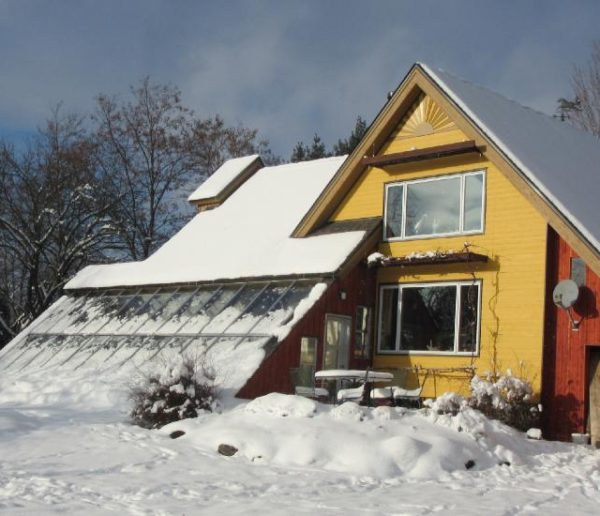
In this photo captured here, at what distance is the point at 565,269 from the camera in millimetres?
14031

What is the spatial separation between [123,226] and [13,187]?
14.3 ft

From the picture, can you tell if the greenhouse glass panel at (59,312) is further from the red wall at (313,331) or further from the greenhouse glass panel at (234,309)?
the red wall at (313,331)

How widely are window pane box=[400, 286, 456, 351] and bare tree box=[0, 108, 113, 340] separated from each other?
1493cm

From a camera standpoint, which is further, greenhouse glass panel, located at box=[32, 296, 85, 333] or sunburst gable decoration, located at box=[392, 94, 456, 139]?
greenhouse glass panel, located at box=[32, 296, 85, 333]

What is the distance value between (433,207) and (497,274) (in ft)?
6.59

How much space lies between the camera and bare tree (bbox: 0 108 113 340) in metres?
27.8

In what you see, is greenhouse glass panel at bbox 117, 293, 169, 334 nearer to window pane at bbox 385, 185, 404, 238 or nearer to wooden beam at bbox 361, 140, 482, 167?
window pane at bbox 385, 185, 404, 238

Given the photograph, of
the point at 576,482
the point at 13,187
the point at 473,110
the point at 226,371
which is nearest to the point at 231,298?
the point at 226,371

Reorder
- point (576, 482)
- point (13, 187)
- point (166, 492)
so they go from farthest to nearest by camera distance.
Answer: point (13, 187), point (576, 482), point (166, 492)

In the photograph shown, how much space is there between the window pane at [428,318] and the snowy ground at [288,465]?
3478mm

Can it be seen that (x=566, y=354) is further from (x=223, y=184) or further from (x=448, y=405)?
(x=223, y=184)

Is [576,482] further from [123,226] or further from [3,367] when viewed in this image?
[123,226]

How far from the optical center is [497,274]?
14812 mm

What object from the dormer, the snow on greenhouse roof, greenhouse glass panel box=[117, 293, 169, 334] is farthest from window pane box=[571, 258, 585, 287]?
the dormer
